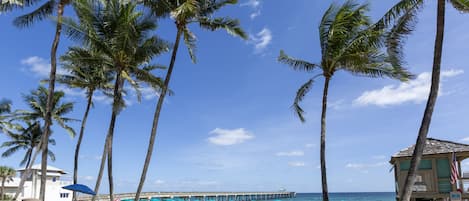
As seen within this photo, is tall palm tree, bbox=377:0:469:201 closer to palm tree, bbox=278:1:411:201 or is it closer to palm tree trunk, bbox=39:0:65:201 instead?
palm tree, bbox=278:1:411:201

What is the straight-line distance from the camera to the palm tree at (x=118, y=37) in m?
15.0

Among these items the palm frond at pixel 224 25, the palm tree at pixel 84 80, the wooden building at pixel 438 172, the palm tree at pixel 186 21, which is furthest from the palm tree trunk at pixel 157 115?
the wooden building at pixel 438 172

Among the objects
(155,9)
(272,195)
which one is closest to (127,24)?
(155,9)

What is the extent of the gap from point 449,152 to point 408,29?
3744mm

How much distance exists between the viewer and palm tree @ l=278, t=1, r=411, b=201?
11984 millimetres

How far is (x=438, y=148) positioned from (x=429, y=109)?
3.29m

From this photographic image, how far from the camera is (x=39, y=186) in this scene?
34250 millimetres

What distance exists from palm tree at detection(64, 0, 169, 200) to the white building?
71.0ft

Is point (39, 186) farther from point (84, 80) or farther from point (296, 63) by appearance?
point (296, 63)

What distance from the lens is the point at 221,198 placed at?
82812mm

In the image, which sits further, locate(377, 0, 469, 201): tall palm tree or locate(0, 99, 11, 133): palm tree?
locate(0, 99, 11, 133): palm tree

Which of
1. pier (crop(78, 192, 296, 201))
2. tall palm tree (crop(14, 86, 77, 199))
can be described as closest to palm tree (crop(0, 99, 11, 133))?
tall palm tree (crop(14, 86, 77, 199))

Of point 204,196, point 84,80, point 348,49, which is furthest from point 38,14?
point 204,196

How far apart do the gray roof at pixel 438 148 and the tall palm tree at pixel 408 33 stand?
8.87 feet
